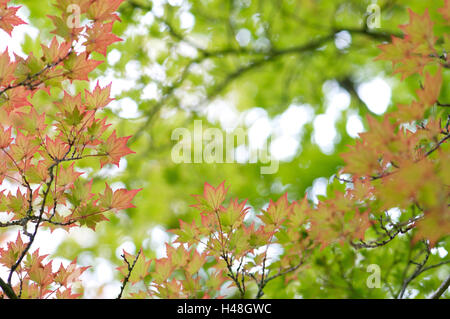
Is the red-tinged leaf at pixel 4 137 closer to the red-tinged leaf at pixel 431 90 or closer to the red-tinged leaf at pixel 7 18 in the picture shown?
the red-tinged leaf at pixel 7 18

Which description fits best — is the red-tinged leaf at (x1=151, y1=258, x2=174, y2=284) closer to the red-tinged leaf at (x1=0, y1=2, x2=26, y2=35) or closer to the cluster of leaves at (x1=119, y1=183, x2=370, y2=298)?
the cluster of leaves at (x1=119, y1=183, x2=370, y2=298)

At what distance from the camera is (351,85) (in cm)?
427

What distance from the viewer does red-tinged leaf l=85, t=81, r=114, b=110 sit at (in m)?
1.03

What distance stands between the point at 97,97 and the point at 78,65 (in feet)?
0.32

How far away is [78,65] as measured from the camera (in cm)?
101

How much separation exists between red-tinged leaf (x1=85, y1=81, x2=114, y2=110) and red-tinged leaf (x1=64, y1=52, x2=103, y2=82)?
0.04 meters

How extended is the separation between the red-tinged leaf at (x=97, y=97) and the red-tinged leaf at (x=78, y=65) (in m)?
0.04

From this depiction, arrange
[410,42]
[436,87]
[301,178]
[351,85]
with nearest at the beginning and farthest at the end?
1. [436,87]
2. [410,42]
3. [301,178]
4. [351,85]

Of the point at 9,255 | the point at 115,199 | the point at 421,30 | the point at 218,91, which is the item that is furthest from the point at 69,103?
the point at 218,91

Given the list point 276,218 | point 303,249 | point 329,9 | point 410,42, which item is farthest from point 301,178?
point 410,42

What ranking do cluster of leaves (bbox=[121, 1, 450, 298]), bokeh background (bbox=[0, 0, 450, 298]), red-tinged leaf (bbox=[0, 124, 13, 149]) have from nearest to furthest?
1. cluster of leaves (bbox=[121, 1, 450, 298])
2. red-tinged leaf (bbox=[0, 124, 13, 149])
3. bokeh background (bbox=[0, 0, 450, 298])

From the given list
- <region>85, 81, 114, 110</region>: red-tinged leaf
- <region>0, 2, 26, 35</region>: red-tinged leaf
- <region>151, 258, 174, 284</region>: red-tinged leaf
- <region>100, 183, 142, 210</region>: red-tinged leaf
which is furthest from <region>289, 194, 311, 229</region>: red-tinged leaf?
<region>0, 2, 26, 35</region>: red-tinged leaf

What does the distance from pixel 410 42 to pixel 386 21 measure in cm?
279
